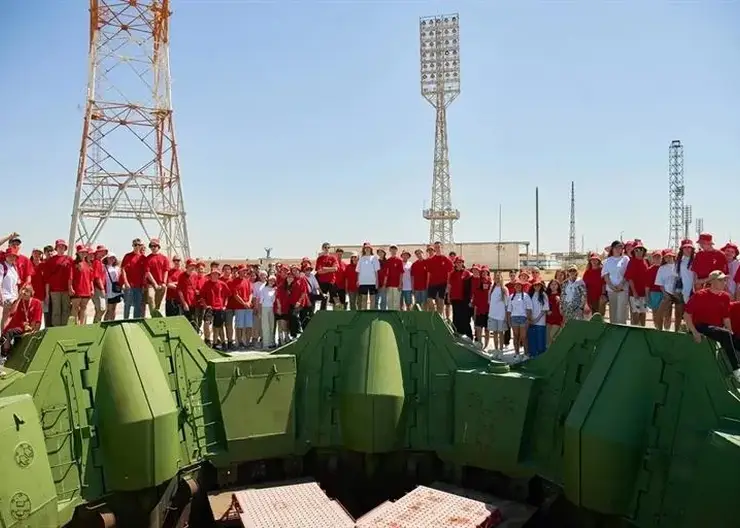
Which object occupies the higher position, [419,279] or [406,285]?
[419,279]

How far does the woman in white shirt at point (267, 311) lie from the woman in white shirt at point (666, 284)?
6801 mm

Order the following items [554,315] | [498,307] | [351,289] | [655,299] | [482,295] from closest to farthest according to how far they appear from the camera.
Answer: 1. [655,299]
2. [554,315]
3. [498,307]
4. [482,295]
5. [351,289]

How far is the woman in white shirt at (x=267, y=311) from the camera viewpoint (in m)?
12.4

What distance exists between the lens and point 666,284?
30.5 ft

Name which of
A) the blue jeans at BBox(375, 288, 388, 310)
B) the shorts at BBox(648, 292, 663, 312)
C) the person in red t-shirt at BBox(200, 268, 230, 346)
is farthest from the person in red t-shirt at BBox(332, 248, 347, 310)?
the shorts at BBox(648, 292, 663, 312)

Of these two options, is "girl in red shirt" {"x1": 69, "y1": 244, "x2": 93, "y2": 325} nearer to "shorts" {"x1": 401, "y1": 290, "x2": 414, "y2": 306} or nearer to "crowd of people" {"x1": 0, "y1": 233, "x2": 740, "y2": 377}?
"crowd of people" {"x1": 0, "y1": 233, "x2": 740, "y2": 377}

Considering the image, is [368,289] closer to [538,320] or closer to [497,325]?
[497,325]

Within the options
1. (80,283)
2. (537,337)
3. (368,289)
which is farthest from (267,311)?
(537,337)

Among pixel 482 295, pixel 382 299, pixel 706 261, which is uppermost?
pixel 706 261

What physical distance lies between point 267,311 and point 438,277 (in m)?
→ 3.39

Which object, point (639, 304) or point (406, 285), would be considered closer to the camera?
point (639, 304)

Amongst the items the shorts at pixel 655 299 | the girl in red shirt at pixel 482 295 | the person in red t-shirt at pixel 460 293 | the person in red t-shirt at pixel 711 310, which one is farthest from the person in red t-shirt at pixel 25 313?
the shorts at pixel 655 299

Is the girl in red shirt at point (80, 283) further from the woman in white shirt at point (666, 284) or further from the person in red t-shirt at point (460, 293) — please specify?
the woman in white shirt at point (666, 284)

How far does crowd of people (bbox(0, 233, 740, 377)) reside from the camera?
9227mm
